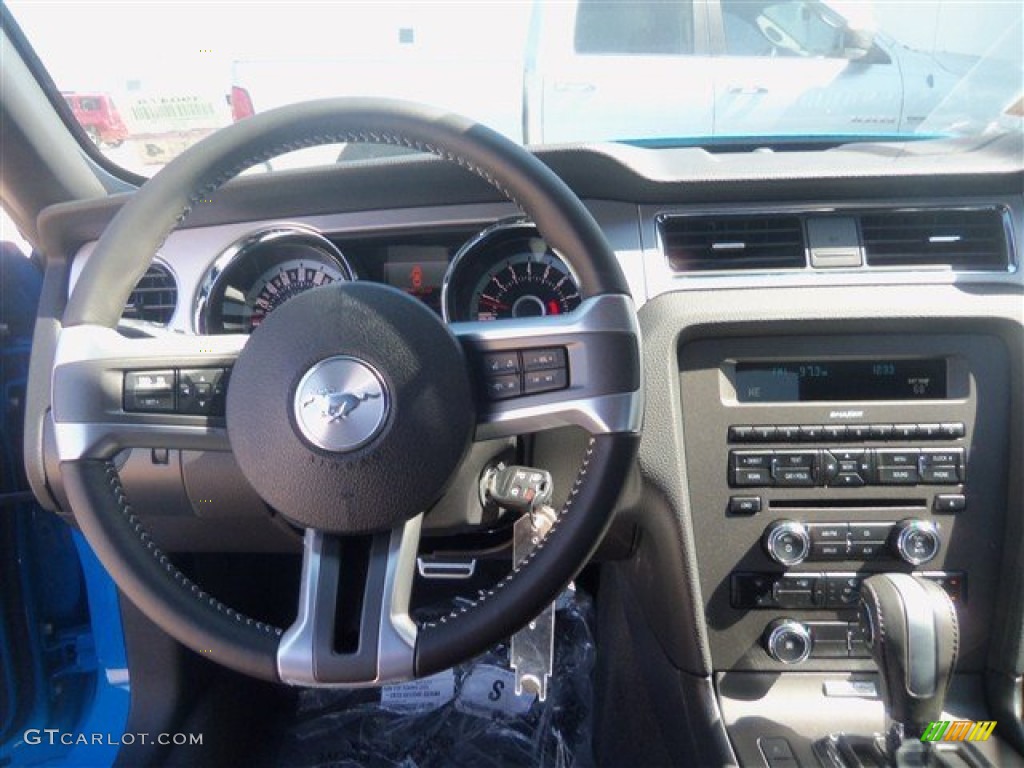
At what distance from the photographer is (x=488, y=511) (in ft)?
4.66

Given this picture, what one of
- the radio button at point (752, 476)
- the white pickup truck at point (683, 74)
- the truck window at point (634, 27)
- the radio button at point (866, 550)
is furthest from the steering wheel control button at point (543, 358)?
the truck window at point (634, 27)

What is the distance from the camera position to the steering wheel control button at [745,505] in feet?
5.38

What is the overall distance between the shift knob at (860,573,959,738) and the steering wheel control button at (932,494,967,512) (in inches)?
9.7

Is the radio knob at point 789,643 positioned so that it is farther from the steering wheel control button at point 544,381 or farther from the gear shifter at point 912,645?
the steering wheel control button at point 544,381

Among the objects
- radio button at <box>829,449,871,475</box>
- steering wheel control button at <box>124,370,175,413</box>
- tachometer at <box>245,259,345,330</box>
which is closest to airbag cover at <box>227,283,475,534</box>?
steering wheel control button at <box>124,370,175,413</box>

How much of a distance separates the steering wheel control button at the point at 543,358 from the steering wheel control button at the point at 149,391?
51cm

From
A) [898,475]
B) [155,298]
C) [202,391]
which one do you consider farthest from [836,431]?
[155,298]

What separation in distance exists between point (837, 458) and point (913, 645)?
0.37 meters

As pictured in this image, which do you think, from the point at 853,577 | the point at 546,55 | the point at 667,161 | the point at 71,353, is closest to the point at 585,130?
the point at 546,55

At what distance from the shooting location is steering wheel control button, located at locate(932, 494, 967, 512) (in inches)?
64.8

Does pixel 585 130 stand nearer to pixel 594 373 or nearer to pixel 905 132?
pixel 905 132

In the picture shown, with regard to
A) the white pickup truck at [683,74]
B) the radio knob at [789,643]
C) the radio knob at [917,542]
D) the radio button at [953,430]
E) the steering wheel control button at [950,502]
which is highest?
the white pickup truck at [683,74]

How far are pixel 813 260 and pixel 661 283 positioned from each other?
0.30 m

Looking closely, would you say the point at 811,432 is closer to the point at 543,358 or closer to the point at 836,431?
the point at 836,431
